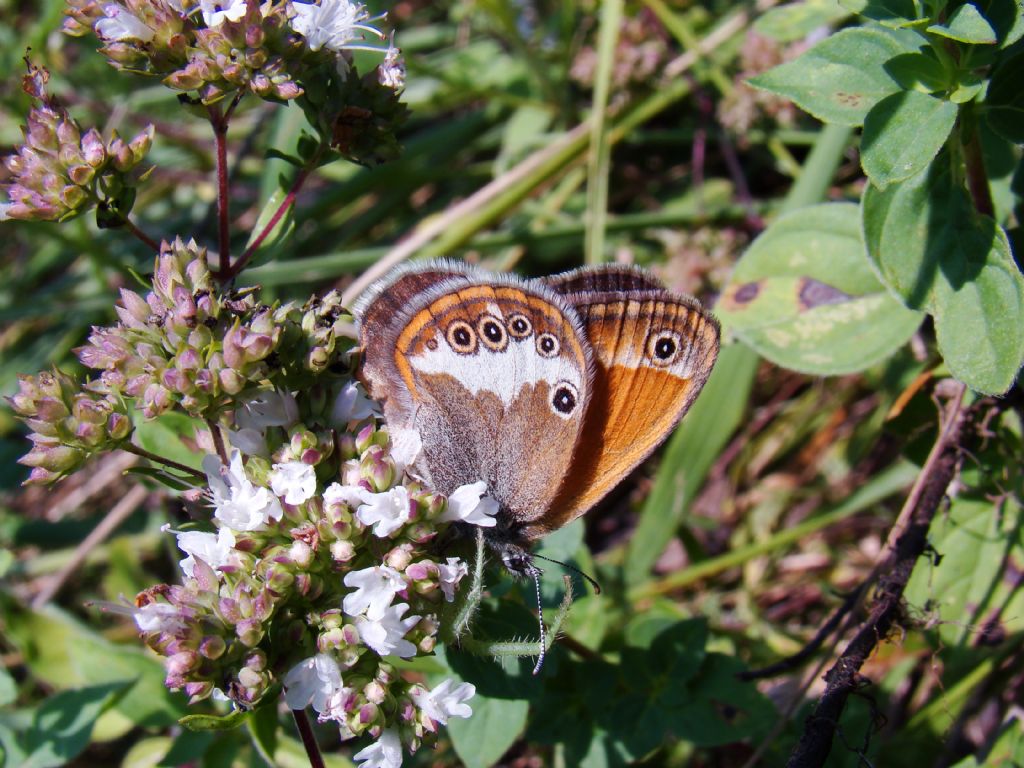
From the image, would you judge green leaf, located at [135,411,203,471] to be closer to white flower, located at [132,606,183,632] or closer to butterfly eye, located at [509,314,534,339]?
white flower, located at [132,606,183,632]

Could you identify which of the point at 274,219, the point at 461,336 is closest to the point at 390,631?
the point at 461,336

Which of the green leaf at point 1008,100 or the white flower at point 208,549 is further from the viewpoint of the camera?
the green leaf at point 1008,100

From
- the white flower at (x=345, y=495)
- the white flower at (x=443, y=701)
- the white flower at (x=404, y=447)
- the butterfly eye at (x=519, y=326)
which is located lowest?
the white flower at (x=443, y=701)

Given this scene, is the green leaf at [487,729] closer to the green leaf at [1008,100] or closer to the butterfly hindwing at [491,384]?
the butterfly hindwing at [491,384]

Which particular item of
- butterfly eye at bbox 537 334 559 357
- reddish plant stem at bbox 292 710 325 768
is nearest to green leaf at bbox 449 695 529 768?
reddish plant stem at bbox 292 710 325 768

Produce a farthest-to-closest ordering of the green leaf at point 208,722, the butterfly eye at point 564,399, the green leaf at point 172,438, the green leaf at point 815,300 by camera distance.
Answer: the green leaf at point 815,300 < the green leaf at point 172,438 < the butterfly eye at point 564,399 < the green leaf at point 208,722

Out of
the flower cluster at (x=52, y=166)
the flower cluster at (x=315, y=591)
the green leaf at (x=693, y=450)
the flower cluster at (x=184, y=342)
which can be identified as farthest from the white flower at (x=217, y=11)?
the green leaf at (x=693, y=450)

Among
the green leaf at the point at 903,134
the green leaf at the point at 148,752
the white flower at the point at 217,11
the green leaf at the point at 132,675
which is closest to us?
the green leaf at the point at 903,134

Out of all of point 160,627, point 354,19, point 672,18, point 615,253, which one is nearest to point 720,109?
point 672,18
